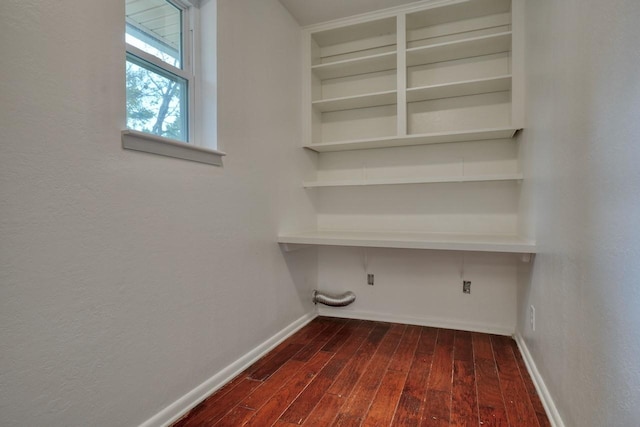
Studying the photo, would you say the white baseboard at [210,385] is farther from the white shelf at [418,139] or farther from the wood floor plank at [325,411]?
the white shelf at [418,139]

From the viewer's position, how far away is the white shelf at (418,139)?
237cm

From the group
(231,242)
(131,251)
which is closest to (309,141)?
(231,242)

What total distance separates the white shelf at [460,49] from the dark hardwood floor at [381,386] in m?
2.06

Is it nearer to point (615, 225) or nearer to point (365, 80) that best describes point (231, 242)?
point (615, 225)

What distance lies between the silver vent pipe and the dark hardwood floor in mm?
398

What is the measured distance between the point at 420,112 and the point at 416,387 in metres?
1.97

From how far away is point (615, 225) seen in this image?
94cm

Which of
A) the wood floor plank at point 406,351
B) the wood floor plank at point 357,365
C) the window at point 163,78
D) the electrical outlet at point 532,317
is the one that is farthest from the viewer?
the wood floor plank at point 406,351

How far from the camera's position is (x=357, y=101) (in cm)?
274

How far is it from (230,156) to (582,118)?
1564 millimetres

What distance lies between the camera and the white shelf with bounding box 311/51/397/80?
2.60m

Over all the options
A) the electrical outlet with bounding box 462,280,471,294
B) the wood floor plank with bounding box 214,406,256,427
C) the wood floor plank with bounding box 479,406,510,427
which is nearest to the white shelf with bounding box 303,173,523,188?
the electrical outlet with bounding box 462,280,471,294

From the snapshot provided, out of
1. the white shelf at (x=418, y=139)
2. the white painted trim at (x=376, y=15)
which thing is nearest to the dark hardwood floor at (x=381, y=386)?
the white shelf at (x=418, y=139)

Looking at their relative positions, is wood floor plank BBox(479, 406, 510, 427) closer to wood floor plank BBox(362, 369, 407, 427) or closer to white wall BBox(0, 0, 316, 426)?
wood floor plank BBox(362, 369, 407, 427)
